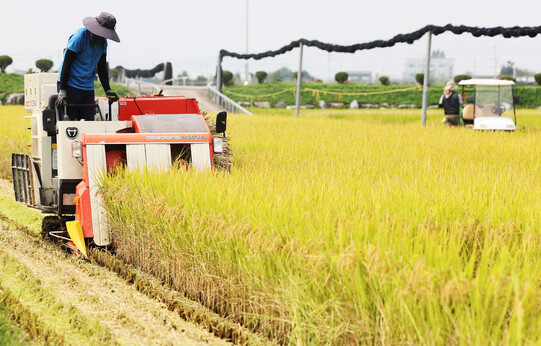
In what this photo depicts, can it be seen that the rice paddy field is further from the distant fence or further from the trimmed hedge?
the trimmed hedge

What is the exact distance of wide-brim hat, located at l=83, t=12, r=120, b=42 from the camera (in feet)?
19.9

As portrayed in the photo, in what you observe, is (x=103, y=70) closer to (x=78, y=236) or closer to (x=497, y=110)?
(x=78, y=236)

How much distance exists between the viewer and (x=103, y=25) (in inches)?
242

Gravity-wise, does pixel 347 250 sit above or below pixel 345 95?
above

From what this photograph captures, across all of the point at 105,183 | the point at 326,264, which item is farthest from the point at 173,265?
the point at 326,264

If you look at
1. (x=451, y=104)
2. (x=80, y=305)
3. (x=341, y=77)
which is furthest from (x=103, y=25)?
(x=341, y=77)

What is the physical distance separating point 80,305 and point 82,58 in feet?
9.42

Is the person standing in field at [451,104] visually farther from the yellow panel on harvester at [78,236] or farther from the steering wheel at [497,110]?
the yellow panel on harvester at [78,236]

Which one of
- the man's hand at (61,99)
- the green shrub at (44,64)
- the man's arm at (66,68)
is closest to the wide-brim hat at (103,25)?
the man's arm at (66,68)

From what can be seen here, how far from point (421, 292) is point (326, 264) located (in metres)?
0.67

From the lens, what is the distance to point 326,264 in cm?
332

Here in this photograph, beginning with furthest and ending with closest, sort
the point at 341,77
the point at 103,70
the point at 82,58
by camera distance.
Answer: the point at 341,77 < the point at 103,70 < the point at 82,58

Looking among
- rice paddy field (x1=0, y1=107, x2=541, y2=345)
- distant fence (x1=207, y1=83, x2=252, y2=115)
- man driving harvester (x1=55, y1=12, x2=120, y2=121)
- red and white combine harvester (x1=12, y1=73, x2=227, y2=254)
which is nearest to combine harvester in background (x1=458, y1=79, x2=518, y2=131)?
rice paddy field (x1=0, y1=107, x2=541, y2=345)

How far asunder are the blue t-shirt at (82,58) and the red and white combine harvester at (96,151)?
29 centimetres
